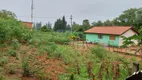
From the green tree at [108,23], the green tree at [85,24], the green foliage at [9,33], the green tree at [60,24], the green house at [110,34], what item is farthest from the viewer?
the green tree at [60,24]

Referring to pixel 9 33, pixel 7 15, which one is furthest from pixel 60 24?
pixel 9 33

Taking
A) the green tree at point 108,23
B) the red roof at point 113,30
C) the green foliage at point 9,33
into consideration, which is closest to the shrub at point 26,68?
the green foliage at point 9,33

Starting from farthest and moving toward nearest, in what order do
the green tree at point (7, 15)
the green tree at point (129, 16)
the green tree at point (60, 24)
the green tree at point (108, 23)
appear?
the green tree at point (60, 24)
the green tree at point (108, 23)
the green tree at point (129, 16)
the green tree at point (7, 15)

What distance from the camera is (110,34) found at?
64.4 ft

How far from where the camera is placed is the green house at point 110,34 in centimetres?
1862

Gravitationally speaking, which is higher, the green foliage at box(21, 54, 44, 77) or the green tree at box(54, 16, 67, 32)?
the green tree at box(54, 16, 67, 32)

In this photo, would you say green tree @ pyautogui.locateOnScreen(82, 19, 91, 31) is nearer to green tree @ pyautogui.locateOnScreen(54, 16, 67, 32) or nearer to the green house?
green tree @ pyautogui.locateOnScreen(54, 16, 67, 32)

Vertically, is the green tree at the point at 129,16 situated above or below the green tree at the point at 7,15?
above

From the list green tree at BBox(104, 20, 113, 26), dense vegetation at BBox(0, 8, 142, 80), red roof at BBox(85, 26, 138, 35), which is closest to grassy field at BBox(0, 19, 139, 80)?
dense vegetation at BBox(0, 8, 142, 80)

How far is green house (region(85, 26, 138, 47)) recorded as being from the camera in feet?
61.1

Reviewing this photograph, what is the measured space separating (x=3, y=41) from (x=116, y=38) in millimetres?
13419

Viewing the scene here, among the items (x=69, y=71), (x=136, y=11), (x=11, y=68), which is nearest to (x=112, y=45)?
(x=136, y=11)

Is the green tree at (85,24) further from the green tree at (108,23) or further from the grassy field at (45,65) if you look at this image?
the grassy field at (45,65)

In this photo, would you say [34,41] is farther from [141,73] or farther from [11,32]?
[141,73]
